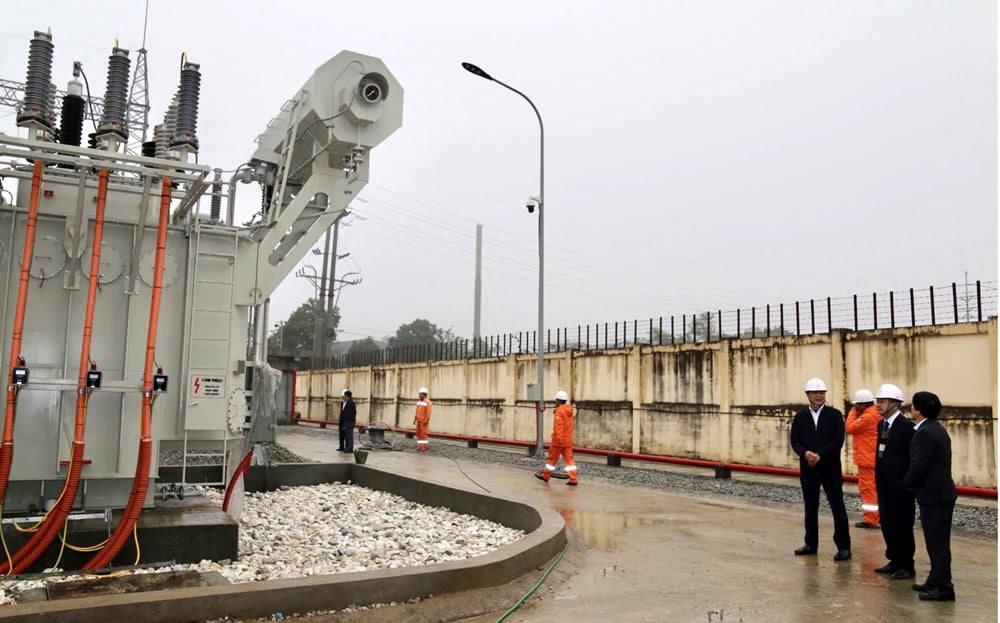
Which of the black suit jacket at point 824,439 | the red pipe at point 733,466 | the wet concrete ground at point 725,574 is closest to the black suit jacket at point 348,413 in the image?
the red pipe at point 733,466

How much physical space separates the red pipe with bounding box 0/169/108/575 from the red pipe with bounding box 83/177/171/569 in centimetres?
37

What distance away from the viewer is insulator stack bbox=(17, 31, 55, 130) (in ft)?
20.8

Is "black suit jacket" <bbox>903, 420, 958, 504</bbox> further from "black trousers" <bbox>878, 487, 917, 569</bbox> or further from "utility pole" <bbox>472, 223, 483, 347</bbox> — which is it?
"utility pole" <bbox>472, 223, 483, 347</bbox>

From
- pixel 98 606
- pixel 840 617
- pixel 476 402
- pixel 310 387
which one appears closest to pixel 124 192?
pixel 98 606

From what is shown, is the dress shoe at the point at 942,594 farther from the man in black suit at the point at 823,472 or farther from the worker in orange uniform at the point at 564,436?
the worker in orange uniform at the point at 564,436

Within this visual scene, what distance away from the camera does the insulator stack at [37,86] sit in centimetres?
634

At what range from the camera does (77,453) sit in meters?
6.13

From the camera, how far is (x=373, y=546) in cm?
756

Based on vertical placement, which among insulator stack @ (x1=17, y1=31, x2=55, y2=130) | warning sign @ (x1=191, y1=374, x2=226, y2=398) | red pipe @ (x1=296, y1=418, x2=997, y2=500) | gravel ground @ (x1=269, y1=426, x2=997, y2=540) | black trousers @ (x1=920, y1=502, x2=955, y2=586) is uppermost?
insulator stack @ (x1=17, y1=31, x2=55, y2=130)

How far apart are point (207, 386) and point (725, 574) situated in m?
5.10

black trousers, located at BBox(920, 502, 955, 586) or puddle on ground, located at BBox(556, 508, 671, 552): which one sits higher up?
black trousers, located at BBox(920, 502, 955, 586)

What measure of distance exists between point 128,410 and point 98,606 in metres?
2.68

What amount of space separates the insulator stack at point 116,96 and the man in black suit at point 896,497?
24.3ft

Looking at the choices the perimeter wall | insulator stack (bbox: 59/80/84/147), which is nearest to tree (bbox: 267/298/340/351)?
the perimeter wall
